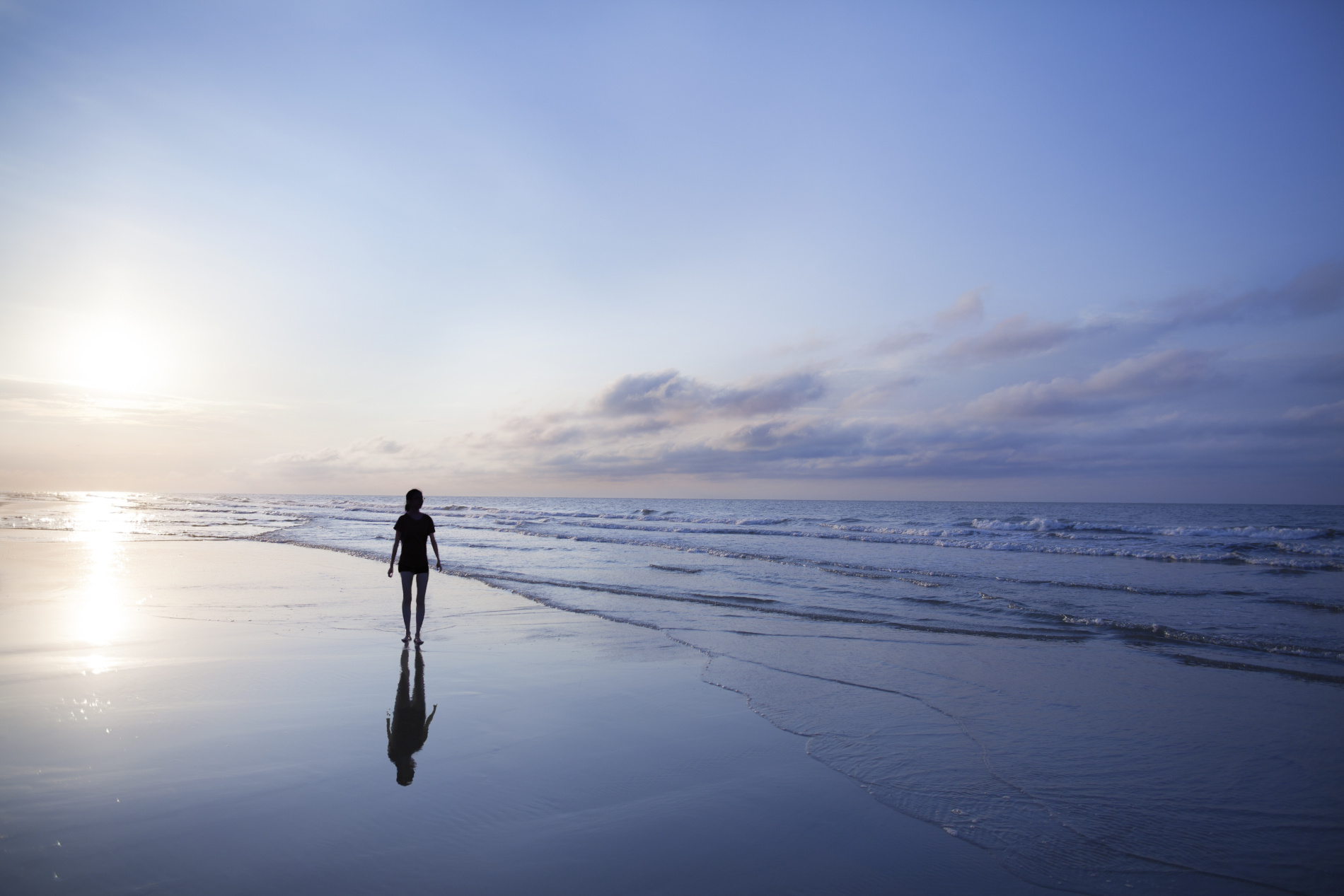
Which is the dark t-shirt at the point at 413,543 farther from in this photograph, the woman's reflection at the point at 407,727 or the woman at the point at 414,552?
the woman's reflection at the point at 407,727

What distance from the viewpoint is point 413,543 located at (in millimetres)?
9500

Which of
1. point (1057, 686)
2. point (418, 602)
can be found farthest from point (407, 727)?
point (1057, 686)

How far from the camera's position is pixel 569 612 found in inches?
483

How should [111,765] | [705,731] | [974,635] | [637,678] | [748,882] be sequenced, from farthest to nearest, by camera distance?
[974,635], [637,678], [705,731], [111,765], [748,882]

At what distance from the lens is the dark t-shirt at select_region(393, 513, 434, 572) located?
31.0ft

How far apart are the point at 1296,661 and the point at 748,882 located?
9.64 m

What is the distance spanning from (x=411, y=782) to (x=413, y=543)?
5391 millimetres

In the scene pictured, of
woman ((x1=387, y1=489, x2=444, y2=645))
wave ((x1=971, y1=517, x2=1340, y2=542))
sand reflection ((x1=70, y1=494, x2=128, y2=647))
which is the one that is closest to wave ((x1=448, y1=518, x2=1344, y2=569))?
wave ((x1=971, y1=517, x2=1340, y2=542))

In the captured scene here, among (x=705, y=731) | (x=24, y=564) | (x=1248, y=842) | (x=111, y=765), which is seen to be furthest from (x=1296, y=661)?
(x=24, y=564)

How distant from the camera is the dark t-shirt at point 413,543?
944 cm

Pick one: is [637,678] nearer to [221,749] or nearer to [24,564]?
[221,749]

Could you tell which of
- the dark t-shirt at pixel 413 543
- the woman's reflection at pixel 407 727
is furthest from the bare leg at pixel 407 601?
the woman's reflection at pixel 407 727

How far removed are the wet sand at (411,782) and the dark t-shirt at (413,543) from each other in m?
1.16

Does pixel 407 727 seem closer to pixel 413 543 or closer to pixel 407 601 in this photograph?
pixel 407 601
